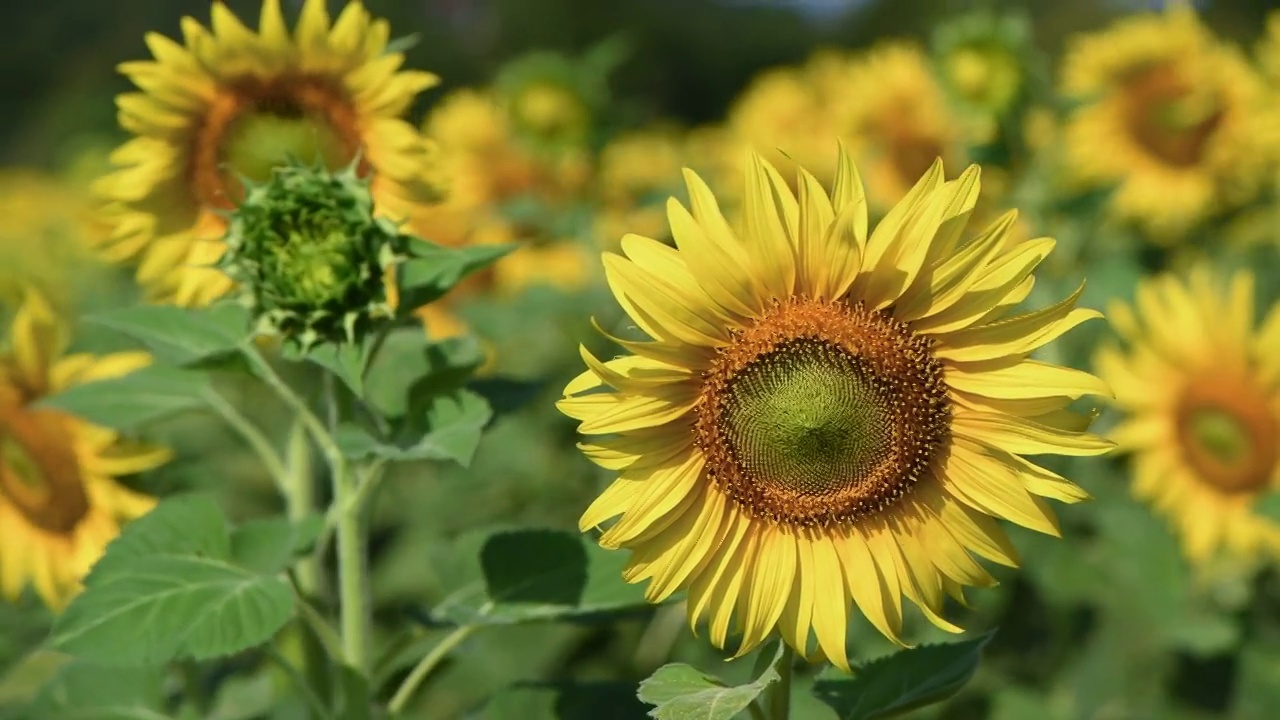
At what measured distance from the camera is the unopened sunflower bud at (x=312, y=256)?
1.47 m

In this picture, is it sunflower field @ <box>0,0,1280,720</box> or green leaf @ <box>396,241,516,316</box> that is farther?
green leaf @ <box>396,241,516,316</box>

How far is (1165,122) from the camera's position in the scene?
342 cm

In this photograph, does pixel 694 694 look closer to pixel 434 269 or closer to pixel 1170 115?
pixel 434 269

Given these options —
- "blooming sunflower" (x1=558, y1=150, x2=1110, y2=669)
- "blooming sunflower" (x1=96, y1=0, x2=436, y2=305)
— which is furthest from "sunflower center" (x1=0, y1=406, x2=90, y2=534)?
"blooming sunflower" (x1=558, y1=150, x2=1110, y2=669)

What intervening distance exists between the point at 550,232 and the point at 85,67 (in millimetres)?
22870

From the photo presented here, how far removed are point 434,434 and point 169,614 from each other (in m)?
0.33

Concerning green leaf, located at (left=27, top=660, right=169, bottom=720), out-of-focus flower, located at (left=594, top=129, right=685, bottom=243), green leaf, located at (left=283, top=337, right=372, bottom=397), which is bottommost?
green leaf, located at (left=27, top=660, right=169, bottom=720)

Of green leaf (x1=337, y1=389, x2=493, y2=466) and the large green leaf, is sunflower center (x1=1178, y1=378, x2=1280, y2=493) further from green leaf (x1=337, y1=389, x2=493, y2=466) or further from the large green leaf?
the large green leaf

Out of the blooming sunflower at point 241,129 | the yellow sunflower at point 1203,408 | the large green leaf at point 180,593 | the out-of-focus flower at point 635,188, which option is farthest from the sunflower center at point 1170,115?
the large green leaf at point 180,593

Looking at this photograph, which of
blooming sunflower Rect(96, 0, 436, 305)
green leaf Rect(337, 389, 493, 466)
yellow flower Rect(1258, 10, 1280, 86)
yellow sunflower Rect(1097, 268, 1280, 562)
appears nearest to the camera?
green leaf Rect(337, 389, 493, 466)

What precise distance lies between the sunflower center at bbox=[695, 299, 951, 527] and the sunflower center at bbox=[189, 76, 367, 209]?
27.3 inches

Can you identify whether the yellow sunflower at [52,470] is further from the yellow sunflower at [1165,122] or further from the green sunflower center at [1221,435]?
the yellow sunflower at [1165,122]

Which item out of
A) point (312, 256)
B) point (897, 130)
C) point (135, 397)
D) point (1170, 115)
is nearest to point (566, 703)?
point (312, 256)

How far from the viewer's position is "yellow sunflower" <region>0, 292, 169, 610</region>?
1950mm
